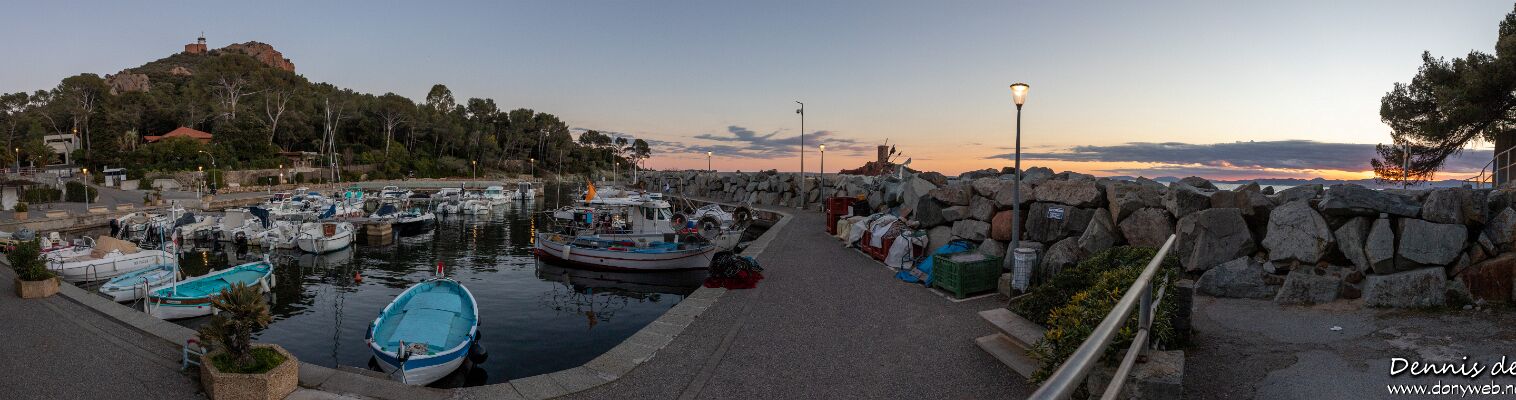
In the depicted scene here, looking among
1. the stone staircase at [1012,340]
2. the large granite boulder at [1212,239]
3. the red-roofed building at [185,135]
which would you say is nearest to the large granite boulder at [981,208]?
the large granite boulder at [1212,239]

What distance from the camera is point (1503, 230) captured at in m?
9.00

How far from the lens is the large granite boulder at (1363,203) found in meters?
9.93

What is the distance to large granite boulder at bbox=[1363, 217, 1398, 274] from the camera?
9.59m

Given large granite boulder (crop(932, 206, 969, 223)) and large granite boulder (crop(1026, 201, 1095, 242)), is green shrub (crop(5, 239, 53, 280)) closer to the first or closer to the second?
large granite boulder (crop(932, 206, 969, 223))

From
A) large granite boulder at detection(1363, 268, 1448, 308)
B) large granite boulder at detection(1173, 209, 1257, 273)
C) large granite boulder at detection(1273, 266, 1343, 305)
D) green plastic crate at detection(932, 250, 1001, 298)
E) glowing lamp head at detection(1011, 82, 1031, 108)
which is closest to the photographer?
large granite boulder at detection(1363, 268, 1448, 308)

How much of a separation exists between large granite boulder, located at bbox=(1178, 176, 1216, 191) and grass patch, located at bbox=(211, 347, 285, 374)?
55.0 feet

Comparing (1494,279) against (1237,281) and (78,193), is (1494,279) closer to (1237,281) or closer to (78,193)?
(1237,281)

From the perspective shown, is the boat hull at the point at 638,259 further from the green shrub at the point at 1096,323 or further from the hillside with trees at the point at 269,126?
the hillside with trees at the point at 269,126

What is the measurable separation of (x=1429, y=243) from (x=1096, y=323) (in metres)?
7.45

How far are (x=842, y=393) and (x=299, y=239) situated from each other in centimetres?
3061

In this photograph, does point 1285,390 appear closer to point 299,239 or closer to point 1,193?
point 299,239

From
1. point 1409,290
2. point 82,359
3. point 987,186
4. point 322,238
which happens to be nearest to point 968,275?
point 987,186

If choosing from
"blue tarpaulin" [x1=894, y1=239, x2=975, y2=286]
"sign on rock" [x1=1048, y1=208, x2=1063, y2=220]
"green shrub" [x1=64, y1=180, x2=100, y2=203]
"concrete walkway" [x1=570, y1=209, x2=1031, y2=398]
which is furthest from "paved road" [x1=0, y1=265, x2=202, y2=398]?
"green shrub" [x1=64, y1=180, x2=100, y2=203]

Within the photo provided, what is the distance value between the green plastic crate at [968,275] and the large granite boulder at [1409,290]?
5.70 m
